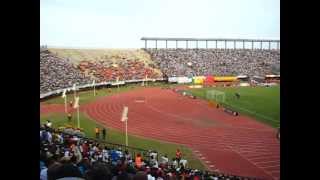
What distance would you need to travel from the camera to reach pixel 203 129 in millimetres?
8242

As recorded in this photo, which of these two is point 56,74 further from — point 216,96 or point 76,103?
point 216,96

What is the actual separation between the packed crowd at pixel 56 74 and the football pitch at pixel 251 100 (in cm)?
331

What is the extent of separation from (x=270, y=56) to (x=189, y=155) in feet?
8.61

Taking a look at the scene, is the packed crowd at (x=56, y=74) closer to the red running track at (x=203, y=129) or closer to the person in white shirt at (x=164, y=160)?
the red running track at (x=203, y=129)

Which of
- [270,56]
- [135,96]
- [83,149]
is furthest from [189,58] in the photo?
[83,149]

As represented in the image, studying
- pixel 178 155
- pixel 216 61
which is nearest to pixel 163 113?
pixel 178 155

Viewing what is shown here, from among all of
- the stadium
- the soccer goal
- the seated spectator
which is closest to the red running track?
the stadium

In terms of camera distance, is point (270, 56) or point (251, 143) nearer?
point (251, 143)

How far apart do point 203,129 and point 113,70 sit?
4676 millimetres

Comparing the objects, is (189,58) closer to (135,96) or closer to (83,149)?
(135,96)

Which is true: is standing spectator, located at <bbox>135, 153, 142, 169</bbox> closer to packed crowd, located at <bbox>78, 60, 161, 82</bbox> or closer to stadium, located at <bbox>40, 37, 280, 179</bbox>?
stadium, located at <bbox>40, 37, 280, 179</bbox>
